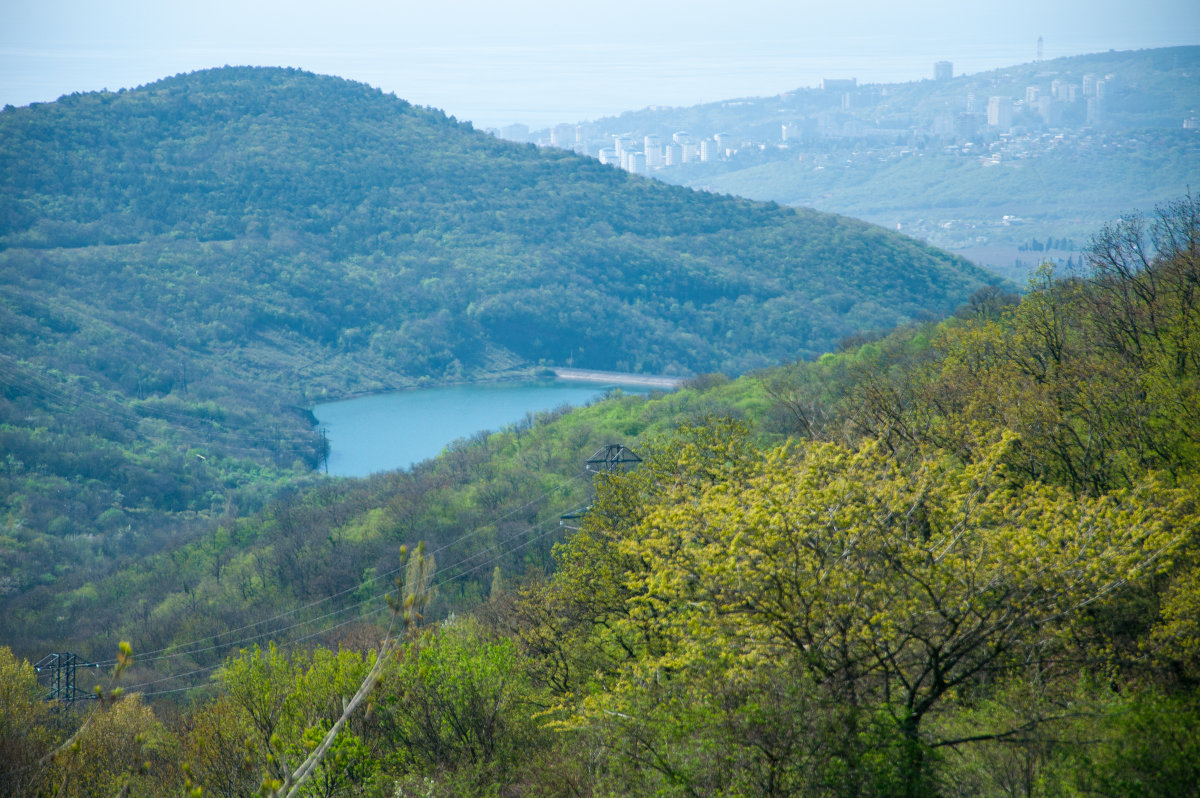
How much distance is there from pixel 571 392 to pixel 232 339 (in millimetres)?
48846

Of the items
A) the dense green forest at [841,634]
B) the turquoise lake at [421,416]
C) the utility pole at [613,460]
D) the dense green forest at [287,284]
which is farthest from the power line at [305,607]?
the turquoise lake at [421,416]

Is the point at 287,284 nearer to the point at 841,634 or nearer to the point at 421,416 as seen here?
the point at 421,416

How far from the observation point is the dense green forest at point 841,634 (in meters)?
9.65

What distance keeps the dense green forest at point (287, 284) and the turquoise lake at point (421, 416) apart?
4216mm

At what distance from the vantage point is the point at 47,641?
45906 mm

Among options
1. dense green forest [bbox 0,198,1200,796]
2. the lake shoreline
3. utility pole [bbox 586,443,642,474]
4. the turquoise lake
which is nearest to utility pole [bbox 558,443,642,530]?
utility pole [bbox 586,443,642,474]

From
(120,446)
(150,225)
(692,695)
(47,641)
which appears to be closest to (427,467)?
(47,641)

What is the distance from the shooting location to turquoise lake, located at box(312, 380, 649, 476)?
98.0m

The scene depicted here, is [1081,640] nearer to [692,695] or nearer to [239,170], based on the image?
[692,695]

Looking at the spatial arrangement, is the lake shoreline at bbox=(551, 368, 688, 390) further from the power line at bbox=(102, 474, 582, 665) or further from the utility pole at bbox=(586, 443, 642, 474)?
the utility pole at bbox=(586, 443, 642, 474)

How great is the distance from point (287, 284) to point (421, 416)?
48971 millimetres

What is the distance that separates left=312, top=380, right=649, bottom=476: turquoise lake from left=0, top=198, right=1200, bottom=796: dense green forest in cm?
7180

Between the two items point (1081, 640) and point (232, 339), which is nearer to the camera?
point (1081, 640)

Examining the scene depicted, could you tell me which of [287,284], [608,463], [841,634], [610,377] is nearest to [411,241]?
[287,284]
